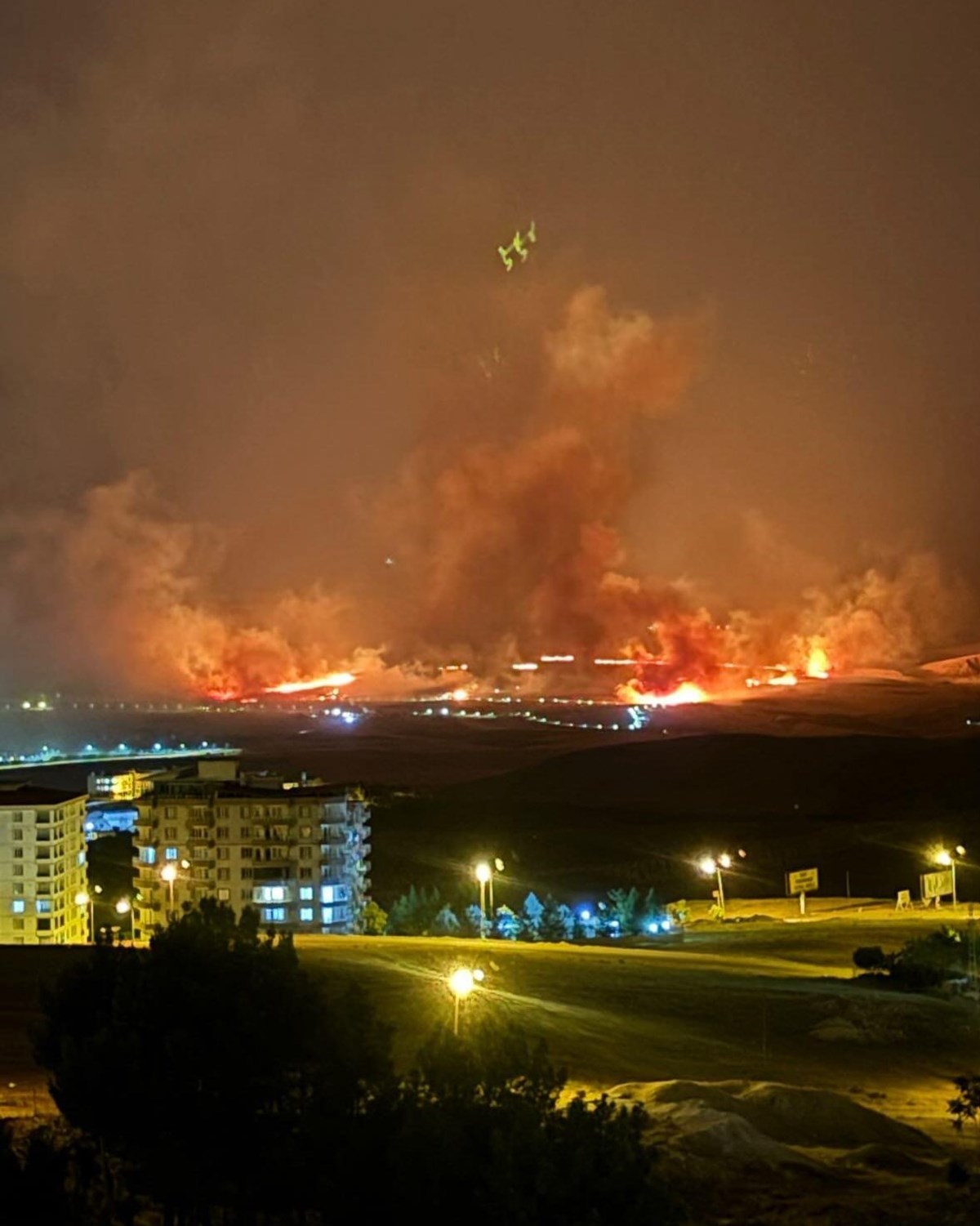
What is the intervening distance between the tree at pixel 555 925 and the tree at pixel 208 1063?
31.8 m

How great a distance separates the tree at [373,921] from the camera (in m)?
49.0

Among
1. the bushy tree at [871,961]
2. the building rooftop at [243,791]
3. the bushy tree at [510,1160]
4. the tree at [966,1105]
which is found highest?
the building rooftop at [243,791]

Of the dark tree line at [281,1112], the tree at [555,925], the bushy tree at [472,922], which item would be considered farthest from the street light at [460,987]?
the bushy tree at [472,922]

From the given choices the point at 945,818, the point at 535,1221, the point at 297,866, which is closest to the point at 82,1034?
the point at 535,1221

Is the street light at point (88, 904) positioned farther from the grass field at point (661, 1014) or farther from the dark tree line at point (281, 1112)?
the dark tree line at point (281, 1112)

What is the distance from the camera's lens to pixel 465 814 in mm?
81688

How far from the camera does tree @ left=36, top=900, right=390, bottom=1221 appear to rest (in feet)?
38.5

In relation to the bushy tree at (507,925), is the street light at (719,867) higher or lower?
higher

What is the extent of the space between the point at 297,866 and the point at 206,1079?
132 feet

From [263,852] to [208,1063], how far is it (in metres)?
40.7

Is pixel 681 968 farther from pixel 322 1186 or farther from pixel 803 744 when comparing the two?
pixel 803 744

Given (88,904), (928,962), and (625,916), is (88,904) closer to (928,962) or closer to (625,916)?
(625,916)

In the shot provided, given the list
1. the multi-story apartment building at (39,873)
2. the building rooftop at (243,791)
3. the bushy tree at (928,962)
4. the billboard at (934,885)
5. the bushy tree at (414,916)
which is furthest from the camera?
the multi-story apartment building at (39,873)

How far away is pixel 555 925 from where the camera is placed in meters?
45.2
